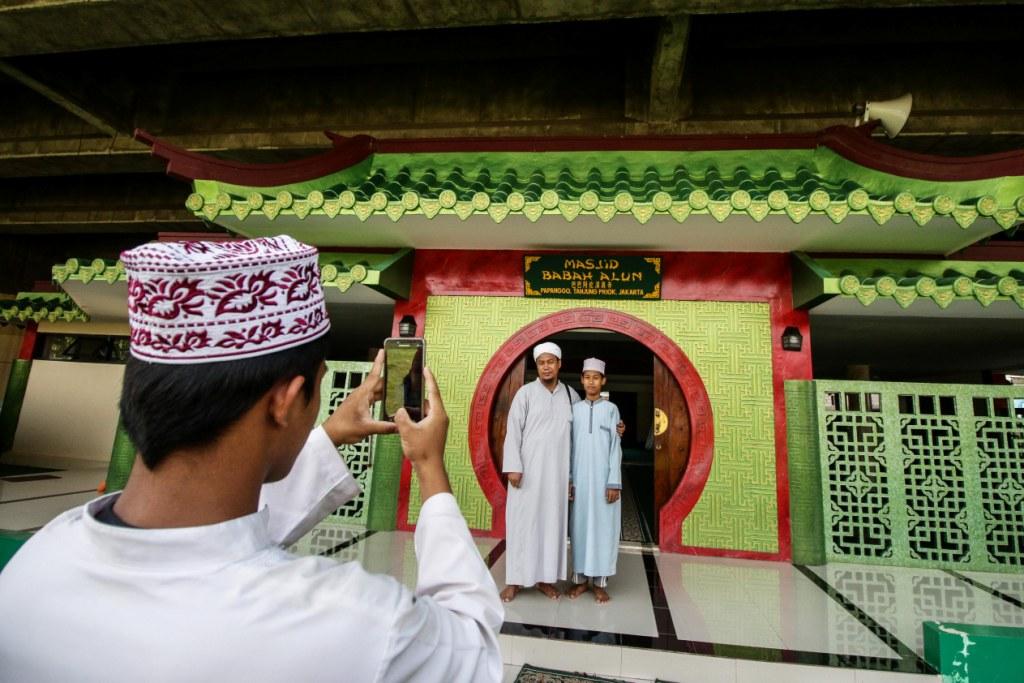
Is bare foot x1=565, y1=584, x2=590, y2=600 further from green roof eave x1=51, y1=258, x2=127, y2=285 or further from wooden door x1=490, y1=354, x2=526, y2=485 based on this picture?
green roof eave x1=51, y1=258, x2=127, y2=285

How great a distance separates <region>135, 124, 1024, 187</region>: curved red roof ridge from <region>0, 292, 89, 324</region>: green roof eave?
519 centimetres

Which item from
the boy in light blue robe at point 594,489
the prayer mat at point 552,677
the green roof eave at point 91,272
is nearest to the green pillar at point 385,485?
the boy in light blue robe at point 594,489

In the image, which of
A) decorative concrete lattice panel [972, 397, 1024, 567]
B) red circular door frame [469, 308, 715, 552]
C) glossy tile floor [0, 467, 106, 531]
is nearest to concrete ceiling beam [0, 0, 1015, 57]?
red circular door frame [469, 308, 715, 552]

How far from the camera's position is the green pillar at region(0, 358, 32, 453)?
29.5 feet

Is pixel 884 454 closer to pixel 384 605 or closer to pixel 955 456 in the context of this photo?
pixel 955 456

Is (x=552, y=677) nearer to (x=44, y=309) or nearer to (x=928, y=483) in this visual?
(x=928, y=483)

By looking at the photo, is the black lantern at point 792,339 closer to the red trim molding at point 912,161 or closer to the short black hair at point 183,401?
the red trim molding at point 912,161

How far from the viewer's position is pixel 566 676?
2.65 meters

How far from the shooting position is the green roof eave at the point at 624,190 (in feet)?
12.2

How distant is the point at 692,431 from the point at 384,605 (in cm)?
472

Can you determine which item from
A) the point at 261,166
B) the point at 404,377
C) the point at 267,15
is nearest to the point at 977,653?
the point at 404,377

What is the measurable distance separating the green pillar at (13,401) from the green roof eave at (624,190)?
7.53 meters

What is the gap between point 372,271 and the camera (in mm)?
4602

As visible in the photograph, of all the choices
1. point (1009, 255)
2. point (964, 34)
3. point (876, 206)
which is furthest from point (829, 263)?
point (964, 34)
